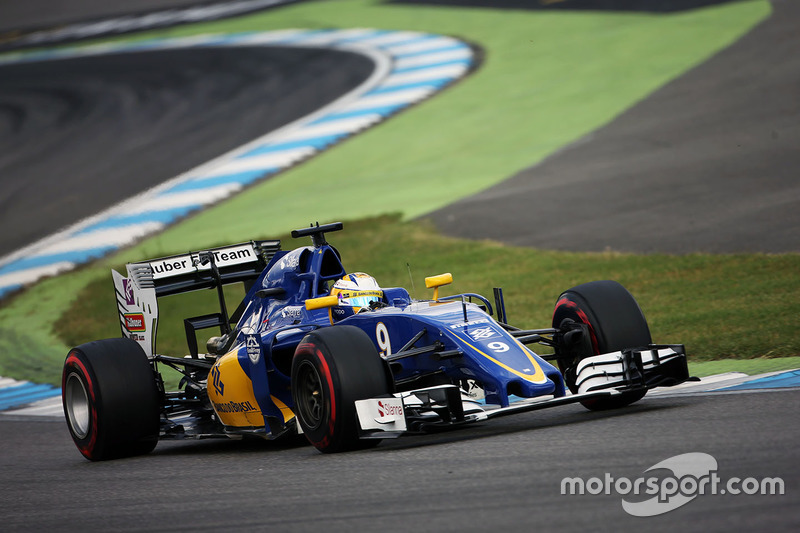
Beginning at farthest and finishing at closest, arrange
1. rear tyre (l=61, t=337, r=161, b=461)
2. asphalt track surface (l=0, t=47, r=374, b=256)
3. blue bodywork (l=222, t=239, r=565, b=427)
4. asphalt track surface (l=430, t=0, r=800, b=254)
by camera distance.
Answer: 1. asphalt track surface (l=0, t=47, r=374, b=256)
2. asphalt track surface (l=430, t=0, r=800, b=254)
3. rear tyre (l=61, t=337, r=161, b=461)
4. blue bodywork (l=222, t=239, r=565, b=427)

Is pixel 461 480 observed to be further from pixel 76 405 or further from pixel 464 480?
pixel 76 405

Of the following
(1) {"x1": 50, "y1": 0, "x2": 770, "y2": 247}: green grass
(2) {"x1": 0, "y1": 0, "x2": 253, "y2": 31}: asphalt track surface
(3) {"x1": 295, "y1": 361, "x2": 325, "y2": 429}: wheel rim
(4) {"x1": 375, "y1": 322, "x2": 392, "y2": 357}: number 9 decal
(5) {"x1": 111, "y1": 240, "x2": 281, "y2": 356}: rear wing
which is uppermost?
(2) {"x1": 0, "y1": 0, "x2": 253, "y2": 31}: asphalt track surface

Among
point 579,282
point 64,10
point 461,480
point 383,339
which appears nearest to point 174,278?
point 383,339

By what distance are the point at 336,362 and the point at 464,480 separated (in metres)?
1.53

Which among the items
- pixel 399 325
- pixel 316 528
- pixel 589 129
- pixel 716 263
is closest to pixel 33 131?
pixel 589 129

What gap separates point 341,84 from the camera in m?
27.8

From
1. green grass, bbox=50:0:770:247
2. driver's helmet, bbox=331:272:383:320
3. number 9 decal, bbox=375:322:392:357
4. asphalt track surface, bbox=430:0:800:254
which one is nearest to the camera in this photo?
number 9 decal, bbox=375:322:392:357

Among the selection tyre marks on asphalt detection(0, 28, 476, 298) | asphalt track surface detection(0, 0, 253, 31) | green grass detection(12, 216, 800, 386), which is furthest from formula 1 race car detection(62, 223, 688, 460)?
asphalt track surface detection(0, 0, 253, 31)

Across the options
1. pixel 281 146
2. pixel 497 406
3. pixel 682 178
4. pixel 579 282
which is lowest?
pixel 497 406

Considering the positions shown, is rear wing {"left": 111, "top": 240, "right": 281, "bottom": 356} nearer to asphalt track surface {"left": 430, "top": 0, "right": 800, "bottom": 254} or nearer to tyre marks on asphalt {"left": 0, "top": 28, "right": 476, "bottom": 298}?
asphalt track surface {"left": 430, "top": 0, "right": 800, "bottom": 254}

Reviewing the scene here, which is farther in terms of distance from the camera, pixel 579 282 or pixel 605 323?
pixel 579 282

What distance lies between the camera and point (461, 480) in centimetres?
589

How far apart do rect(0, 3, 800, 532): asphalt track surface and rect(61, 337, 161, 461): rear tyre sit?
374 mm

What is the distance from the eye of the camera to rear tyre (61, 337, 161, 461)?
8.78m
